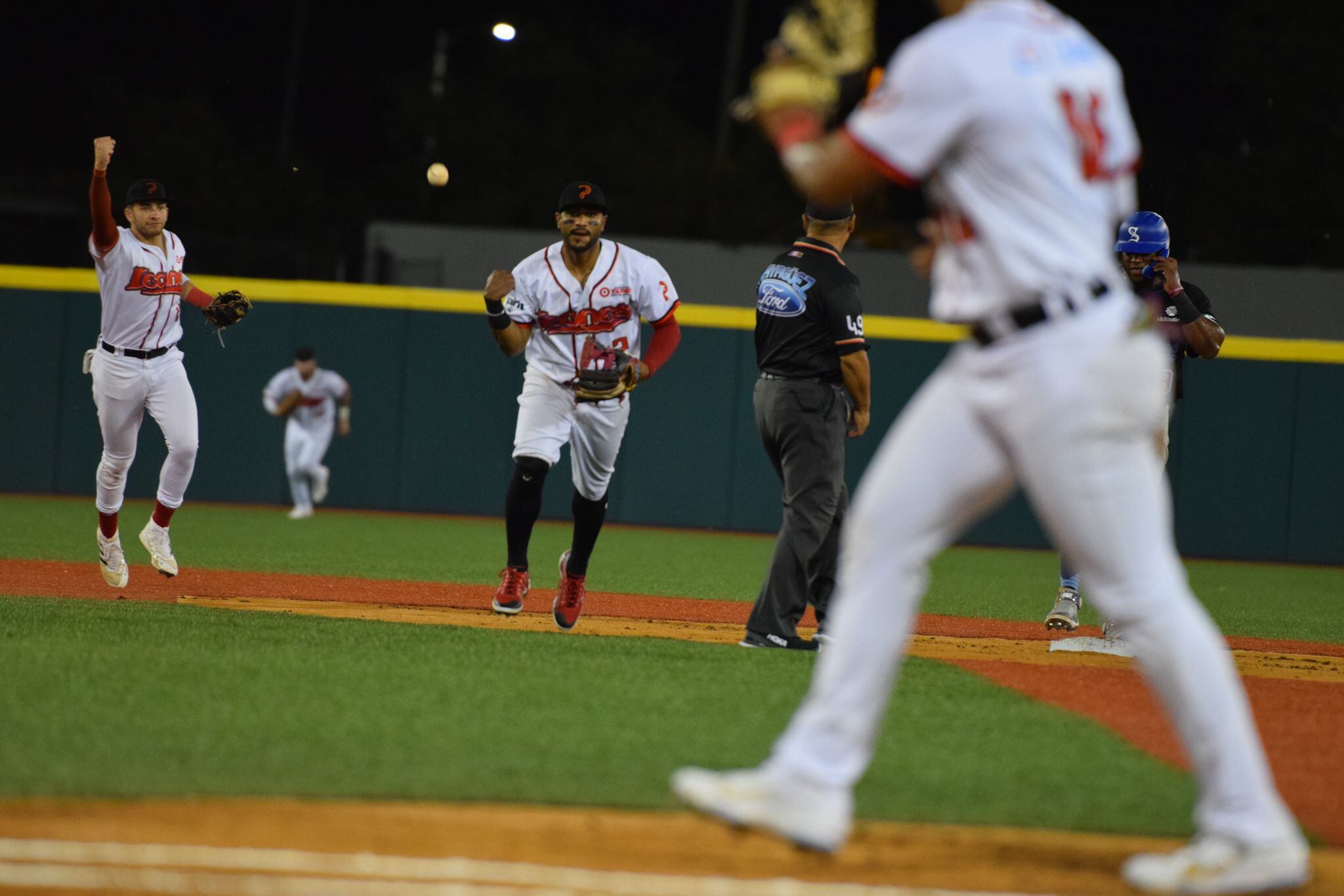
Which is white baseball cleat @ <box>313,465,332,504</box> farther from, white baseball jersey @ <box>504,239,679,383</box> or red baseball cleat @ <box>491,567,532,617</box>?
white baseball jersey @ <box>504,239,679,383</box>

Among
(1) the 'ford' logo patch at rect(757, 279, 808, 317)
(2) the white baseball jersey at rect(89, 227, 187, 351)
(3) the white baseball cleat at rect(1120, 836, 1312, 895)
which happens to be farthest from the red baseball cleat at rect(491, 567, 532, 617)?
(3) the white baseball cleat at rect(1120, 836, 1312, 895)

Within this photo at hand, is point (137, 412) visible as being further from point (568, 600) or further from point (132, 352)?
point (568, 600)

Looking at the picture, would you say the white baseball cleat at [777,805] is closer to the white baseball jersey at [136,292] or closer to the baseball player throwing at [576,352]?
the baseball player throwing at [576,352]

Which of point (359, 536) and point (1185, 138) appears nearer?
point (359, 536)

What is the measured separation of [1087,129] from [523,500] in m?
4.48

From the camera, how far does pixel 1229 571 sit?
15031mm

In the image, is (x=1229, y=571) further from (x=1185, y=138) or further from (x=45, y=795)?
(x=1185, y=138)

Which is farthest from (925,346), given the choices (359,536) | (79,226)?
(79,226)

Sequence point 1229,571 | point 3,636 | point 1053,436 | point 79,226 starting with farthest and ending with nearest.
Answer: point 79,226 < point 1229,571 < point 3,636 < point 1053,436

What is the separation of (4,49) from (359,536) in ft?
72.2

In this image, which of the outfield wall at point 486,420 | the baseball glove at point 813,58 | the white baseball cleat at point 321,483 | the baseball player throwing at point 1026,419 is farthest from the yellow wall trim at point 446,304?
the baseball player throwing at point 1026,419

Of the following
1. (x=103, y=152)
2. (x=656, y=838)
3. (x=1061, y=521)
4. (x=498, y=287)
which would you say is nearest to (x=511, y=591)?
(x=498, y=287)

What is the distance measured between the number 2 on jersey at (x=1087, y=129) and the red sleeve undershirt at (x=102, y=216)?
552 cm

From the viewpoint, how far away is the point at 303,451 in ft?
53.2
